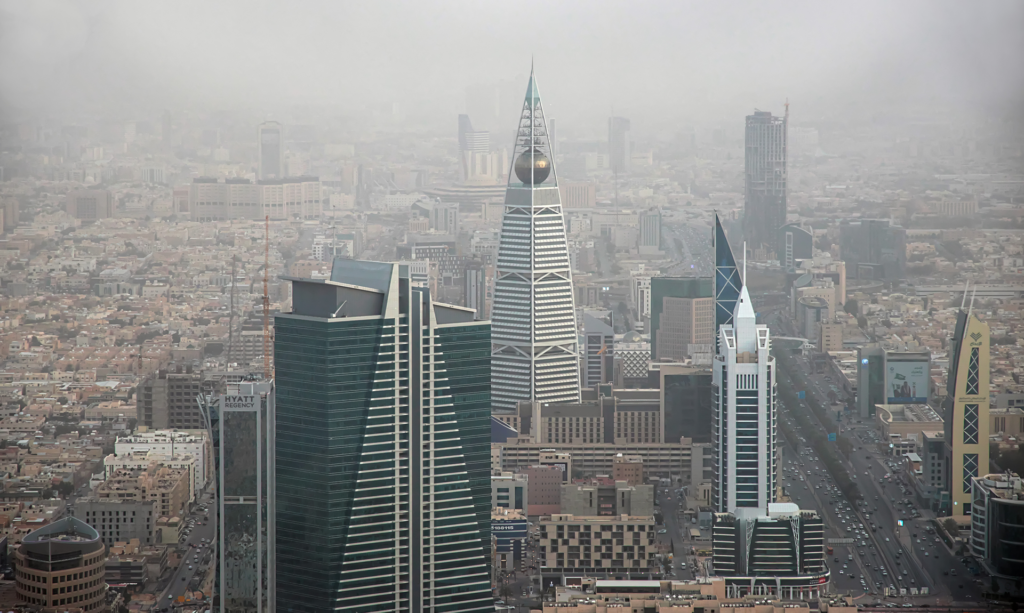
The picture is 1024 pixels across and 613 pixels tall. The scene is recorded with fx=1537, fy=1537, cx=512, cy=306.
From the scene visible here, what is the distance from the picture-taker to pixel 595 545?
12.6m

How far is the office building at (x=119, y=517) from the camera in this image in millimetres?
12938

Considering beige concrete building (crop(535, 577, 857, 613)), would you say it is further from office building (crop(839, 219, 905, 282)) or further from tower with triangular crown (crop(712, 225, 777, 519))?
office building (crop(839, 219, 905, 282))

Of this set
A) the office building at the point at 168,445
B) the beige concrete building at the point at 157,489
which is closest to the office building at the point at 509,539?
the beige concrete building at the point at 157,489

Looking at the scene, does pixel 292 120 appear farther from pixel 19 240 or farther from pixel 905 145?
pixel 905 145

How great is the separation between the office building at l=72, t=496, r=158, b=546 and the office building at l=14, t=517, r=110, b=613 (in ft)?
3.91

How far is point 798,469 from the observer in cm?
1532

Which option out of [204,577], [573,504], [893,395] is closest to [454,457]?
[204,577]

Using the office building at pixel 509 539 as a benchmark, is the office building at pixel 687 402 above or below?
above

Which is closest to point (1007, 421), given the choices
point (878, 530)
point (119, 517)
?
point (878, 530)

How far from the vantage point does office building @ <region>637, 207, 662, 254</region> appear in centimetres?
2358

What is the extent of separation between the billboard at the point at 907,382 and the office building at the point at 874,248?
2.79m

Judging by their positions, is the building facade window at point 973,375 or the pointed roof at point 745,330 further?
the building facade window at point 973,375

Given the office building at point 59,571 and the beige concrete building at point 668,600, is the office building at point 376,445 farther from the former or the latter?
the office building at point 59,571

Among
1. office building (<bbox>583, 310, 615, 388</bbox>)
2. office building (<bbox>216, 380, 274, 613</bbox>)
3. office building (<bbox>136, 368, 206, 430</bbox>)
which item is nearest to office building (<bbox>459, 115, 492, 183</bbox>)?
office building (<bbox>583, 310, 615, 388</bbox>)
